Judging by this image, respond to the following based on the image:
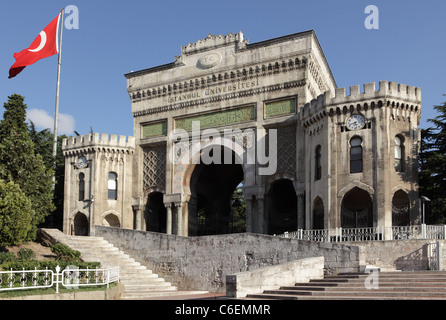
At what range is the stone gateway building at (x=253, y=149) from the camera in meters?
24.4

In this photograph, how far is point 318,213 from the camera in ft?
85.3

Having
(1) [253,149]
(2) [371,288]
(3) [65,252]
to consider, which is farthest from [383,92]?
(3) [65,252]

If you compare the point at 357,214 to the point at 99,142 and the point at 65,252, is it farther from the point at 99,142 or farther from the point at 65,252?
the point at 99,142

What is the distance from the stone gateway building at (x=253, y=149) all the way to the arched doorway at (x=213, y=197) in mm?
119

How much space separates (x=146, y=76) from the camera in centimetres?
3434

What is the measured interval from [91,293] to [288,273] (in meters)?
6.07

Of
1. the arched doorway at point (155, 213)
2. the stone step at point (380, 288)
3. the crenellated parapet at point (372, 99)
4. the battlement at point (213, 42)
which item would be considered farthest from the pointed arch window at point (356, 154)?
the arched doorway at point (155, 213)

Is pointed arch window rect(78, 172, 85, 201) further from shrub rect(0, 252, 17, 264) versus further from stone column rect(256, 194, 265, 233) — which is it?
shrub rect(0, 252, 17, 264)

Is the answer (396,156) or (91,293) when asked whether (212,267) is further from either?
(396,156)

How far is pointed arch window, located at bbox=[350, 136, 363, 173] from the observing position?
80.6 feet

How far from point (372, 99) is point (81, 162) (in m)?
18.1

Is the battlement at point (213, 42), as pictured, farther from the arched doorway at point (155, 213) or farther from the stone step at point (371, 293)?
the stone step at point (371, 293)

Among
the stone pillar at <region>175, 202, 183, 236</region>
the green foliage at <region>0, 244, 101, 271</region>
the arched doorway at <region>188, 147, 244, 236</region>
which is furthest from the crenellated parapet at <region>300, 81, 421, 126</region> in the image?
the green foliage at <region>0, 244, 101, 271</region>

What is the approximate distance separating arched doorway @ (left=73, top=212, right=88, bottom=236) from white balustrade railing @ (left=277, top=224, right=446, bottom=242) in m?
14.1
